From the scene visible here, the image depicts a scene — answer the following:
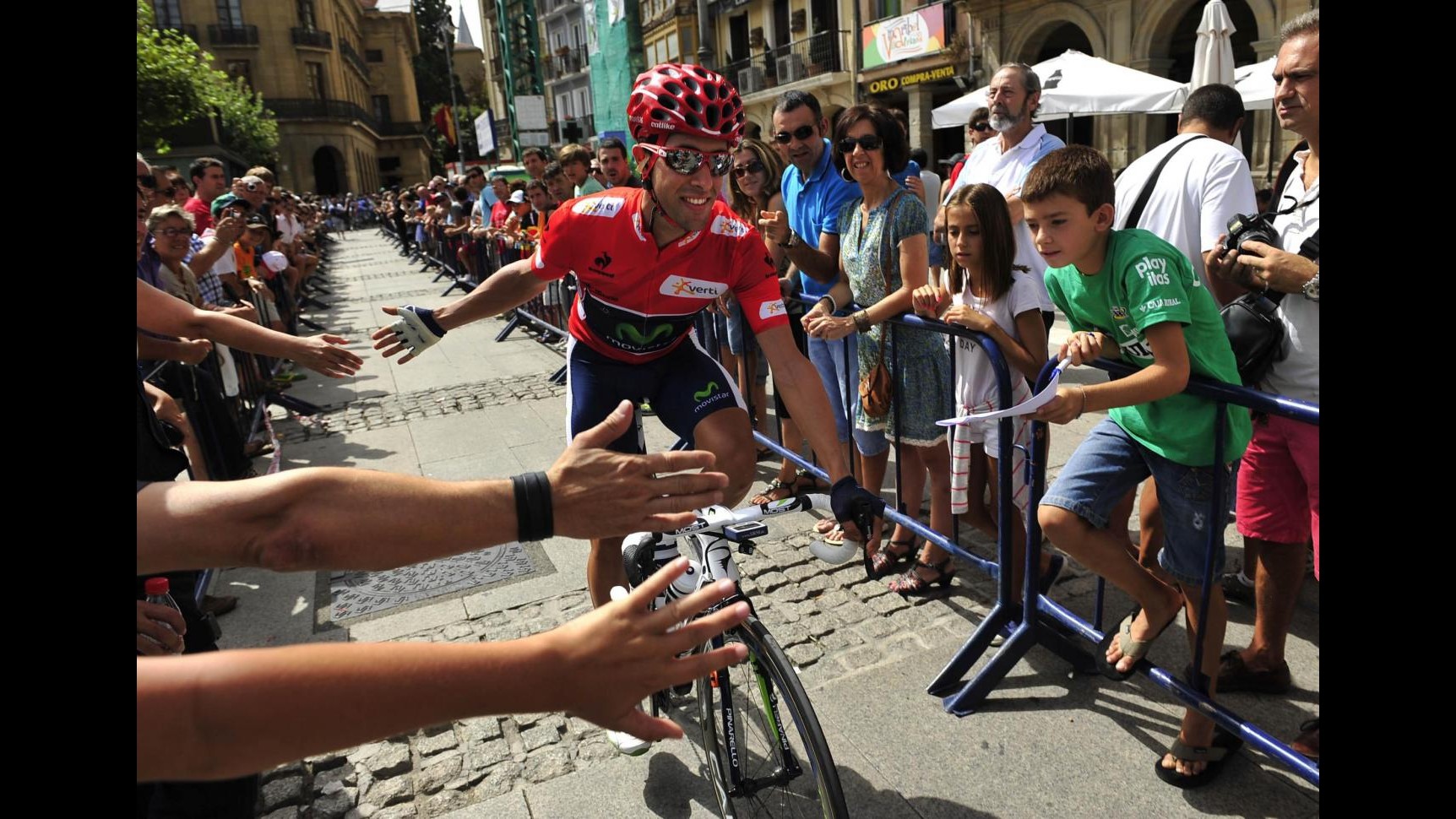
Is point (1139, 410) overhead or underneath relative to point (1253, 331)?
underneath

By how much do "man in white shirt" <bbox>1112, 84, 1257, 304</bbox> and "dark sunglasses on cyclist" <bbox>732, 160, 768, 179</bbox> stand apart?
234 centimetres

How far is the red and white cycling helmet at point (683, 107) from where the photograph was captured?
2771mm

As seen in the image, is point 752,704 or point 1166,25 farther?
point 1166,25

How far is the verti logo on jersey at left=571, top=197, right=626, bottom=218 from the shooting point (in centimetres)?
308

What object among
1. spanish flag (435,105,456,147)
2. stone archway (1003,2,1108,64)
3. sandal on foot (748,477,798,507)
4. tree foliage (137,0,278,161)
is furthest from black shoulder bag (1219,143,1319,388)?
spanish flag (435,105,456,147)

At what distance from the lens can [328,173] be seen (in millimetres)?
69250

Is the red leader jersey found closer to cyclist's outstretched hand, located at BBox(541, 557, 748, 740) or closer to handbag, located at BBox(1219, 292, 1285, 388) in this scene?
handbag, located at BBox(1219, 292, 1285, 388)

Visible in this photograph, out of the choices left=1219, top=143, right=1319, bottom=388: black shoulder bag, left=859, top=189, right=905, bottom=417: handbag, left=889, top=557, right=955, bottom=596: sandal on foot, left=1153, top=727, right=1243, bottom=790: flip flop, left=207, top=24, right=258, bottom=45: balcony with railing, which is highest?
left=207, top=24, right=258, bottom=45: balcony with railing

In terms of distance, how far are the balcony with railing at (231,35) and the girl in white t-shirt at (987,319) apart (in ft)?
233

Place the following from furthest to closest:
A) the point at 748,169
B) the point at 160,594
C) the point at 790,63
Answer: the point at 790,63 < the point at 748,169 < the point at 160,594

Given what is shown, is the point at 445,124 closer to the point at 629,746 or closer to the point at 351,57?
the point at 351,57

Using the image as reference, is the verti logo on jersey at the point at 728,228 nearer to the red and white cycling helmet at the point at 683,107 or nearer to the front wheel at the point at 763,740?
the red and white cycling helmet at the point at 683,107

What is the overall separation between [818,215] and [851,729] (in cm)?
277

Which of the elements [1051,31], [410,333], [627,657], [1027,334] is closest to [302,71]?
[1051,31]
